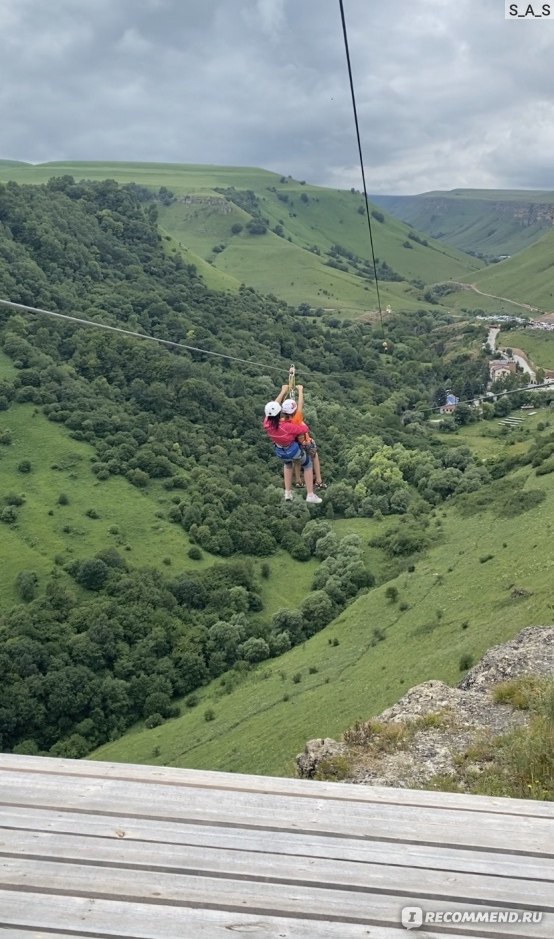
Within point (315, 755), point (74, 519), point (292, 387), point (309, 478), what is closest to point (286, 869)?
point (315, 755)

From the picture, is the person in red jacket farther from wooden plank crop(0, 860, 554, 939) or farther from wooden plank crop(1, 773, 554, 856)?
wooden plank crop(0, 860, 554, 939)

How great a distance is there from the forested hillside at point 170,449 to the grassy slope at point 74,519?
801 mm

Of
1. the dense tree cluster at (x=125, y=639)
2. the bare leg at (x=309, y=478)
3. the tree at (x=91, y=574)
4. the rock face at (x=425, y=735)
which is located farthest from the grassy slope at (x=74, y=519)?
the bare leg at (x=309, y=478)

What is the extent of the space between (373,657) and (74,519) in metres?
39.1

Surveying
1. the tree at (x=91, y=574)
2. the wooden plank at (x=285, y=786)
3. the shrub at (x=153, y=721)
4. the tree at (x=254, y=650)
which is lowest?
the shrub at (x=153, y=721)

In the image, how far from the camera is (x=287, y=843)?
13.9 feet

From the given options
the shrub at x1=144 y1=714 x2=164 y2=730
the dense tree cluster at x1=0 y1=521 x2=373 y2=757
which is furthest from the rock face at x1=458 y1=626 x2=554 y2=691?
the dense tree cluster at x1=0 y1=521 x2=373 y2=757

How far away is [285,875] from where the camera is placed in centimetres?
398

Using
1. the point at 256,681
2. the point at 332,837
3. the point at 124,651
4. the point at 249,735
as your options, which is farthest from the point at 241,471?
the point at 332,837

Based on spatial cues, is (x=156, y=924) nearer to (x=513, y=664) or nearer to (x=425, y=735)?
(x=425, y=735)

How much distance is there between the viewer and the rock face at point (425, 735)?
1063cm

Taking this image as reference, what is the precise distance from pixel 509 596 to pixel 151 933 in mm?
34803

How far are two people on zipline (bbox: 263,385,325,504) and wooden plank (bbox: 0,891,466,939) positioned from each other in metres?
9.44

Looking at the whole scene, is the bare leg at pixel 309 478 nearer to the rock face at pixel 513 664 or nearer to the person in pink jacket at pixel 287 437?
the person in pink jacket at pixel 287 437
